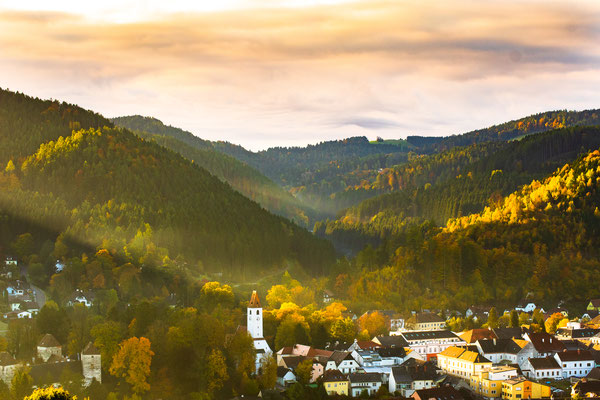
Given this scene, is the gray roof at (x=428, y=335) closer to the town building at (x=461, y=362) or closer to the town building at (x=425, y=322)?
the town building at (x=461, y=362)

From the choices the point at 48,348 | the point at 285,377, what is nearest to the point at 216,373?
the point at 285,377

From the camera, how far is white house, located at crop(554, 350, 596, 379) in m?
88.1

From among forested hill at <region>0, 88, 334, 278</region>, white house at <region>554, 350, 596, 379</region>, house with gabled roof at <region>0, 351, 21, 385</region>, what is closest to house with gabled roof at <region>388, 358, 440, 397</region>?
white house at <region>554, 350, 596, 379</region>

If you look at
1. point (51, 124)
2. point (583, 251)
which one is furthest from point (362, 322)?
point (51, 124)

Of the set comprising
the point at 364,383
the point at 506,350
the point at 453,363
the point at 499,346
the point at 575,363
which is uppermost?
the point at 499,346

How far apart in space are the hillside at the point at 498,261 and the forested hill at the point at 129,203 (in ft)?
51.6

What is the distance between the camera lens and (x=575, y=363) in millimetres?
88500

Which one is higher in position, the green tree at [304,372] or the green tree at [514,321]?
the green tree at [514,321]

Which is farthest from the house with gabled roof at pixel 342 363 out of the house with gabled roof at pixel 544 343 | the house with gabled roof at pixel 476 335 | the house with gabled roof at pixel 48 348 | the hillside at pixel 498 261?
the hillside at pixel 498 261

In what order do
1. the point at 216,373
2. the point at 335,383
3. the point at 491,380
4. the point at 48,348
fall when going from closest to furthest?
the point at 216,373, the point at 48,348, the point at 335,383, the point at 491,380

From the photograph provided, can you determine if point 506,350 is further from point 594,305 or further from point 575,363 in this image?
point 594,305

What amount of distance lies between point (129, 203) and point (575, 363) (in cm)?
7444

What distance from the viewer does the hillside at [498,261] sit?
398 ft

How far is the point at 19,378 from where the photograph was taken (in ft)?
236
